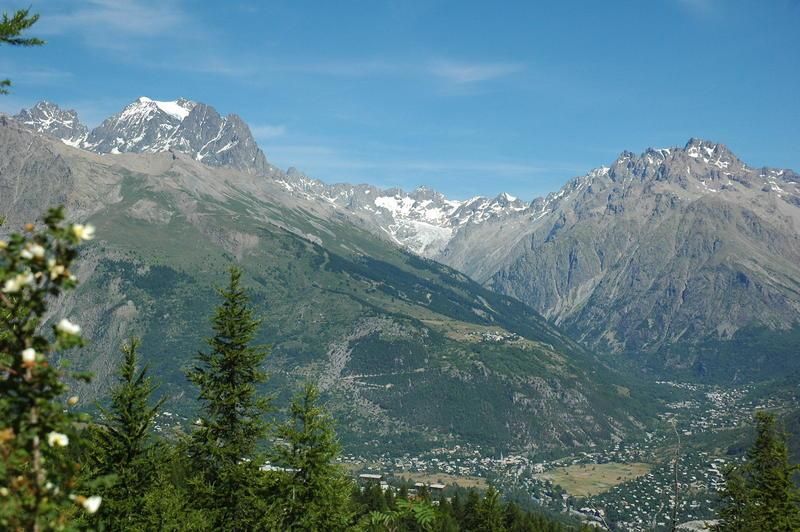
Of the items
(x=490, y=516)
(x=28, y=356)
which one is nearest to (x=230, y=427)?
(x=28, y=356)

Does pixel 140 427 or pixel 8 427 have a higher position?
pixel 8 427

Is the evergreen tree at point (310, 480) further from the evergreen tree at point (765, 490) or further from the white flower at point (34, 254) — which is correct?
the white flower at point (34, 254)

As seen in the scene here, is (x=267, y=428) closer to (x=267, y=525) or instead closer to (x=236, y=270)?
(x=267, y=525)

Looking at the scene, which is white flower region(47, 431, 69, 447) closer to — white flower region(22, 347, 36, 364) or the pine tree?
white flower region(22, 347, 36, 364)

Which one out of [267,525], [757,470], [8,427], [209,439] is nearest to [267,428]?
[209,439]

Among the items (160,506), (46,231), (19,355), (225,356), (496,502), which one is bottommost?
(496,502)

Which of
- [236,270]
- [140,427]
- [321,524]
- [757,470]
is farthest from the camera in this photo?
[757,470]

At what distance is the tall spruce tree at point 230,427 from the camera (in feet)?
113

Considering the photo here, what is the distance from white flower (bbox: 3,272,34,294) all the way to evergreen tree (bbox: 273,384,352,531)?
2589 centimetres

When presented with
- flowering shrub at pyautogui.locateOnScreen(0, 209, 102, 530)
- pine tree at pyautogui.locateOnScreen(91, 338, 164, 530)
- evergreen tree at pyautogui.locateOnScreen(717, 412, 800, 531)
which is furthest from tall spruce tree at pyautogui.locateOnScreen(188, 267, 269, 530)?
evergreen tree at pyautogui.locateOnScreen(717, 412, 800, 531)

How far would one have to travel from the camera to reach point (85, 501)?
816 centimetres

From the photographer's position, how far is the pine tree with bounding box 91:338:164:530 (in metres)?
32.0

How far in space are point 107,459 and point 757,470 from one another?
42.2 m

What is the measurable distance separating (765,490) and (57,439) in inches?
1895
